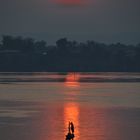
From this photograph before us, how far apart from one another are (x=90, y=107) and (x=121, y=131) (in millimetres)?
12389

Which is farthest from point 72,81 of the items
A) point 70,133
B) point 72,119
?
point 70,133

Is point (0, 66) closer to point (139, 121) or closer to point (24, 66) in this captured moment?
point (24, 66)

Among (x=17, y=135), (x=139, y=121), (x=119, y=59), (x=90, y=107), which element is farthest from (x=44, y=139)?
(x=119, y=59)

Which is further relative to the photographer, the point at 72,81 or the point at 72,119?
the point at 72,81

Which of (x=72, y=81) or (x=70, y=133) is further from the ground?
(x=72, y=81)

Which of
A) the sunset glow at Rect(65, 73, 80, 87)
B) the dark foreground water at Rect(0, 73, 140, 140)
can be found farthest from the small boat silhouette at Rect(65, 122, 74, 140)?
the sunset glow at Rect(65, 73, 80, 87)

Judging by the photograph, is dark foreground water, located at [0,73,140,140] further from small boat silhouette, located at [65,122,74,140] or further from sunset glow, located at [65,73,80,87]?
sunset glow, located at [65,73,80,87]

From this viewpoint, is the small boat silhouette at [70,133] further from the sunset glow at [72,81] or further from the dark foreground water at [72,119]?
the sunset glow at [72,81]

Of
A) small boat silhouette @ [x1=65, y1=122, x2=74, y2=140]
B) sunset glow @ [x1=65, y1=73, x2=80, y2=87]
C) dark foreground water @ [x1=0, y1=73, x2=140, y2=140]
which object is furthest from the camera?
sunset glow @ [x1=65, y1=73, x2=80, y2=87]

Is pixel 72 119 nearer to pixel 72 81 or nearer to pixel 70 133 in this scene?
pixel 70 133

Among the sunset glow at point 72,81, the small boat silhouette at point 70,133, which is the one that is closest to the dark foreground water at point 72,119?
the small boat silhouette at point 70,133

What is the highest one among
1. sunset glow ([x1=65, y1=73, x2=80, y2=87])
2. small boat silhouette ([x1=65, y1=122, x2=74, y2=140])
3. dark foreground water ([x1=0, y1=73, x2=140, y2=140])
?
sunset glow ([x1=65, y1=73, x2=80, y2=87])

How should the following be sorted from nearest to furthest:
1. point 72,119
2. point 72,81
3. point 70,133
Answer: point 70,133
point 72,119
point 72,81

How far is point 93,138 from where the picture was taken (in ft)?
89.4
